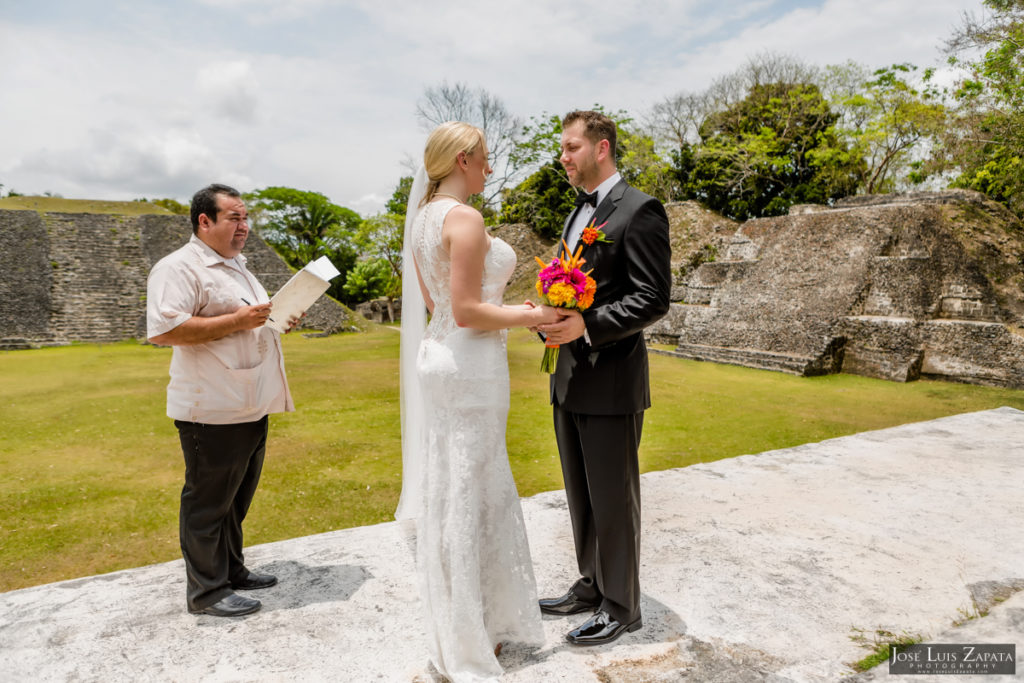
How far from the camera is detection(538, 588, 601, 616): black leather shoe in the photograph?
2.54 m

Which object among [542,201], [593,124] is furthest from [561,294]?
[542,201]

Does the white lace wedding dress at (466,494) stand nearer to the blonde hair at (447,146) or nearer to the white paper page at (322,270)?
the blonde hair at (447,146)

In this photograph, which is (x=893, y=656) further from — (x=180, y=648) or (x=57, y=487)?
(x=57, y=487)

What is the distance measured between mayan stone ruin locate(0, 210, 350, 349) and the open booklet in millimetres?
20183

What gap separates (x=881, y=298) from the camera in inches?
469

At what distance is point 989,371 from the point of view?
9.91 m

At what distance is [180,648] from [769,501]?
3.32m

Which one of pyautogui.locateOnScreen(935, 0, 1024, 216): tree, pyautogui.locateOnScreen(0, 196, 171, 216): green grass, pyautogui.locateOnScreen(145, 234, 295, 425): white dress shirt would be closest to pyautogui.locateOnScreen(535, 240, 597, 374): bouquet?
pyautogui.locateOnScreen(145, 234, 295, 425): white dress shirt

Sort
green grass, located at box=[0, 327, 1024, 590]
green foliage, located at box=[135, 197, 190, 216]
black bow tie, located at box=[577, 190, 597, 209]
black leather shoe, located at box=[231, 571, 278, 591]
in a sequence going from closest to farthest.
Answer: black bow tie, located at box=[577, 190, 597, 209] → black leather shoe, located at box=[231, 571, 278, 591] → green grass, located at box=[0, 327, 1024, 590] → green foliage, located at box=[135, 197, 190, 216]

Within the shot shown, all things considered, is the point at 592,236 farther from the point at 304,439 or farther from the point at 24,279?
the point at 24,279

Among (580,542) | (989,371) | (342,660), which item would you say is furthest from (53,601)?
(989,371)

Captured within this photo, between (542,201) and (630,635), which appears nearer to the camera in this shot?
(630,635)

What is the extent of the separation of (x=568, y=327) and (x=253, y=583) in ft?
6.27

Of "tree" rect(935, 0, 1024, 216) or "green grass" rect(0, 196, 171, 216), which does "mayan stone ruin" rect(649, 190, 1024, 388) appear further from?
"green grass" rect(0, 196, 171, 216)
